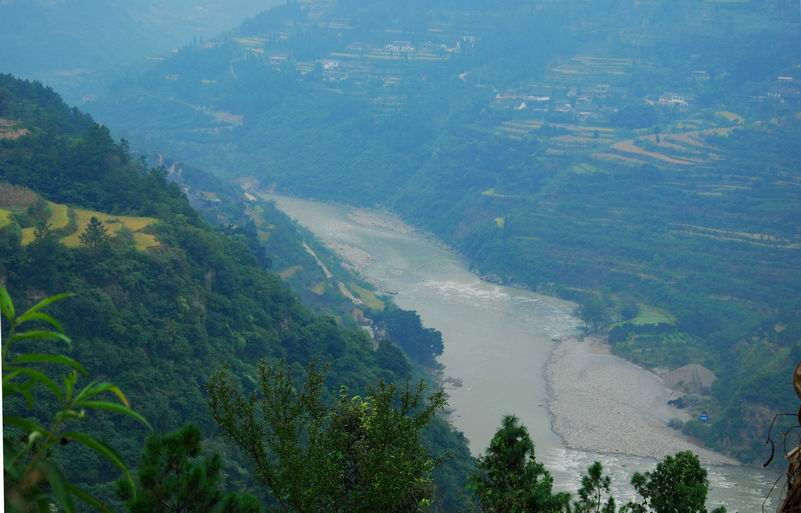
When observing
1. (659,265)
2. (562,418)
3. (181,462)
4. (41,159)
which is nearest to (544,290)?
(659,265)

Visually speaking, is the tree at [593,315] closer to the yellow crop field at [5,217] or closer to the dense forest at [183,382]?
the dense forest at [183,382]

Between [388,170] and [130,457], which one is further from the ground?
[130,457]

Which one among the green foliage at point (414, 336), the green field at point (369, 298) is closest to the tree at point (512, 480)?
the green foliage at point (414, 336)

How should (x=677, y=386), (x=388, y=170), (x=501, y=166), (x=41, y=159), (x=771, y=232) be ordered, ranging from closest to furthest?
A: 1. (x=41, y=159)
2. (x=677, y=386)
3. (x=771, y=232)
4. (x=501, y=166)
5. (x=388, y=170)

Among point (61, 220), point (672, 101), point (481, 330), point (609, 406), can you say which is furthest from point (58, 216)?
point (672, 101)

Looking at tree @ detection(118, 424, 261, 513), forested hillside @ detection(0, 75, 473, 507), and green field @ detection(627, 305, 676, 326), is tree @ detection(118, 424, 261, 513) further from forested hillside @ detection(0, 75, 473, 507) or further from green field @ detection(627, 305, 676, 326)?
green field @ detection(627, 305, 676, 326)

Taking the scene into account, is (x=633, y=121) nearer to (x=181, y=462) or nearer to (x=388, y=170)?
(x=388, y=170)

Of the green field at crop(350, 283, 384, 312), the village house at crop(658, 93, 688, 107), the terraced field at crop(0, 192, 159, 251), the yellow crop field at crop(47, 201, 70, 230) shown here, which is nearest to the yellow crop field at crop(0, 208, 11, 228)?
the terraced field at crop(0, 192, 159, 251)
